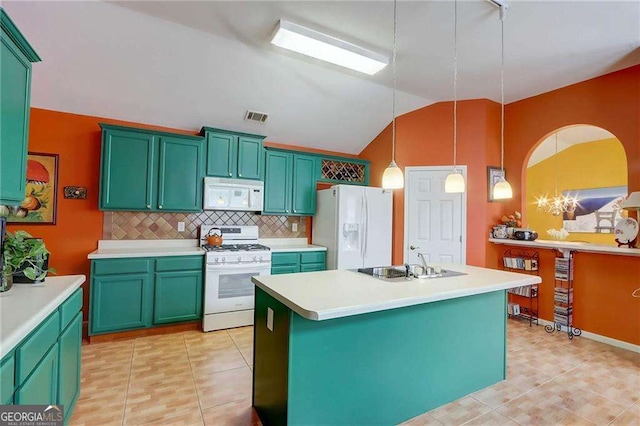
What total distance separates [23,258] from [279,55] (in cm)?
277

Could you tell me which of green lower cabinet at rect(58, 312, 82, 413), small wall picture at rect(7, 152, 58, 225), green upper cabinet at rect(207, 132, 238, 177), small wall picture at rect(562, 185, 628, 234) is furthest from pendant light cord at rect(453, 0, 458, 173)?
small wall picture at rect(7, 152, 58, 225)

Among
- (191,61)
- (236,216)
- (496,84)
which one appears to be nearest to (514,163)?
(496,84)

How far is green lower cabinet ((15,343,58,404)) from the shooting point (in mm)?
1253

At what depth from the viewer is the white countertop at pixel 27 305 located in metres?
1.11

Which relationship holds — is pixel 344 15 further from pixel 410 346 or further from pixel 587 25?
pixel 410 346

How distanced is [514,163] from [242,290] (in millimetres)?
4028

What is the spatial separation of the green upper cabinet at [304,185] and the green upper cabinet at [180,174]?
132cm

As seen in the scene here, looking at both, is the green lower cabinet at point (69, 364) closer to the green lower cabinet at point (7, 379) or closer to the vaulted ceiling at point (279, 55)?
the green lower cabinet at point (7, 379)

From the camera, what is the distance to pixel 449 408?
7.06 ft

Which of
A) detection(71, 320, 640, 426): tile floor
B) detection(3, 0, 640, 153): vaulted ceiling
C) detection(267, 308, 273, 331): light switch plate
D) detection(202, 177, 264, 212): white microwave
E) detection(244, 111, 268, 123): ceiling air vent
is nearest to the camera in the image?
detection(267, 308, 273, 331): light switch plate

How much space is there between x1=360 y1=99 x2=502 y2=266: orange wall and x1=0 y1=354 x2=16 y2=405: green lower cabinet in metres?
4.08

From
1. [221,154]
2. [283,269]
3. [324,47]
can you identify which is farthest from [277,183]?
[324,47]

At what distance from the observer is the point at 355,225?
4281mm

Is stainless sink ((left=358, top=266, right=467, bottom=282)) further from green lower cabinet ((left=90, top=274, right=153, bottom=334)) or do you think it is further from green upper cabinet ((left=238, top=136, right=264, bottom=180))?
green lower cabinet ((left=90, top=274, right=153, bottom=334))
